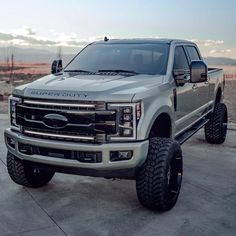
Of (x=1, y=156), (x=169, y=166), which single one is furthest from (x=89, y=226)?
(x=1, y=156)

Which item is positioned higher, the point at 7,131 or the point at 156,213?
the point at 7,131

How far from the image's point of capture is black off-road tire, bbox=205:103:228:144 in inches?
305

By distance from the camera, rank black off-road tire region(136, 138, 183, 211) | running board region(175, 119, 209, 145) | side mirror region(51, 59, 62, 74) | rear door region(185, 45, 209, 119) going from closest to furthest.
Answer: black off-road tire region(136, 138, 183, 211)
running board region(175, 119, 209, 145)
side mirror region(51, 59, 62, 74)
rear door region(185, 45, 209, 119)

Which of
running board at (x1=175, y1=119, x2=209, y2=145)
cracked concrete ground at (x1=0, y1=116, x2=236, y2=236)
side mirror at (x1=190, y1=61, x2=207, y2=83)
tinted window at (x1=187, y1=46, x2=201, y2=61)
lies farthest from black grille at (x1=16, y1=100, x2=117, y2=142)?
tinted window at (x1=187, y1=46, x2=201, y2=61)

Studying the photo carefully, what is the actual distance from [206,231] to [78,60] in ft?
10.1

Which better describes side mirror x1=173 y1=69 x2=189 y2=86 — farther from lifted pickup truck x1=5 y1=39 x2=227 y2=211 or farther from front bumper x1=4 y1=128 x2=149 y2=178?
front bumper x1=4 y1=128 x2=149 y2=178

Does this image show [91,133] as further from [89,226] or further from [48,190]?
[48,190]

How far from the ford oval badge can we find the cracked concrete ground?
3.27 feet

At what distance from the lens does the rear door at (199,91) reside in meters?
6.16

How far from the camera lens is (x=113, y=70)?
505cm

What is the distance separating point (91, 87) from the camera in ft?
13.0

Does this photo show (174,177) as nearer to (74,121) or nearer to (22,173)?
(74,121)

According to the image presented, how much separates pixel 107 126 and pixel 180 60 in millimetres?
2317

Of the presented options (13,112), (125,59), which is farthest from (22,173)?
(125,59)
